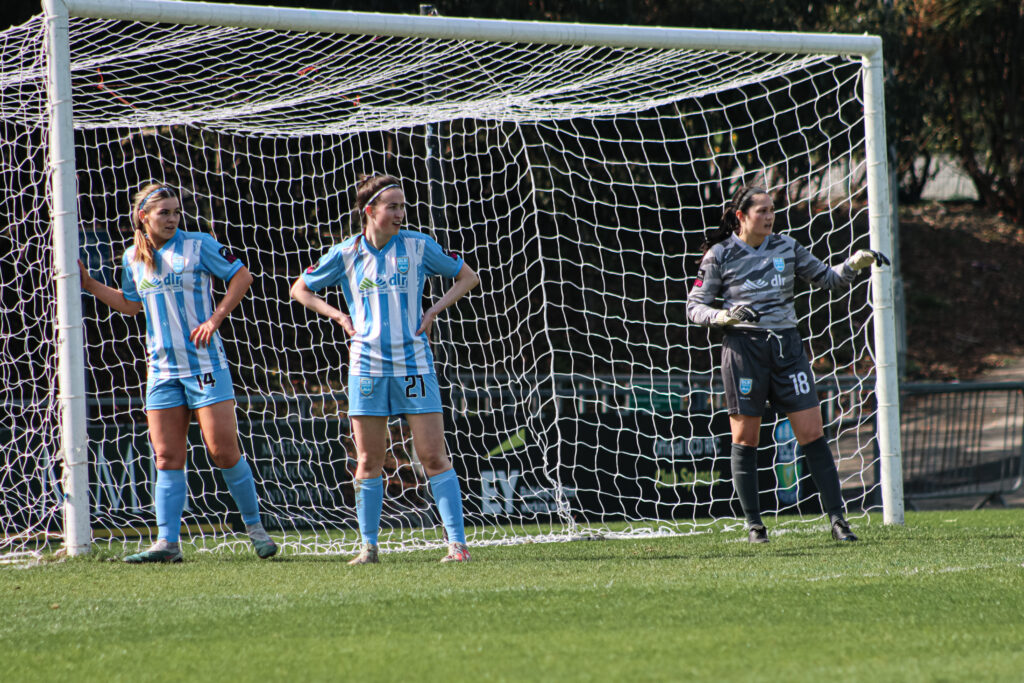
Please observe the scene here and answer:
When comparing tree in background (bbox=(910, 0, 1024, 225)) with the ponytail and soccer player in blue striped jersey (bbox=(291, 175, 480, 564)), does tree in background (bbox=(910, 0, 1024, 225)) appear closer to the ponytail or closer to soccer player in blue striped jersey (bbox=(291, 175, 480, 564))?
the ponytail

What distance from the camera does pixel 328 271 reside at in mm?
5805

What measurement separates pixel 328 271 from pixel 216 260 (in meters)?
0.63

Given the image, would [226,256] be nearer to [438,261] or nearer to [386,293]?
[386,293]

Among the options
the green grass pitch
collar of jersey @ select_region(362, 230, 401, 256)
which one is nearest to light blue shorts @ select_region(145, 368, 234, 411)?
the green grass pitch

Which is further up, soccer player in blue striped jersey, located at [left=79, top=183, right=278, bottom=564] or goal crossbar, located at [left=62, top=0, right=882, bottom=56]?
goal crossbar, located at [left=62, top=0, right=882, bottom=56]

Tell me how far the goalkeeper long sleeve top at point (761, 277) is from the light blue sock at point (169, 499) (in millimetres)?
2865

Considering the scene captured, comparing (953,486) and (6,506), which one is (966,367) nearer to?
(953,486)

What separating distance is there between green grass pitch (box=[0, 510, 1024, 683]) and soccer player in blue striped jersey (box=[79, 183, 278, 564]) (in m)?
0.49

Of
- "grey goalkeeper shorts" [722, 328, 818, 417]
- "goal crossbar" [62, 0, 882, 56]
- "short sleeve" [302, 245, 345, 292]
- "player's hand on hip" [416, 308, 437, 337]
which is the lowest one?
"grey goalkeeper shorts" [722, 328, 818, 417]

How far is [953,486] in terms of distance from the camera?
10.1m

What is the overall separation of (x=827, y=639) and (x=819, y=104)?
13786 millimetres

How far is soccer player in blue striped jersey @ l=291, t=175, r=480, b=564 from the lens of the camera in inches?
222

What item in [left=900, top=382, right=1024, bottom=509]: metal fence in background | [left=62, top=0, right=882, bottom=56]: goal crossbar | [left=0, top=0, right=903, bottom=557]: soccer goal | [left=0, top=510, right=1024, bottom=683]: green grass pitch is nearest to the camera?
[left=0, top=510, right=1024, bottom=683]: green grass pitch

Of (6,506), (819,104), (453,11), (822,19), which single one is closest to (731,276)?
(6,506)
